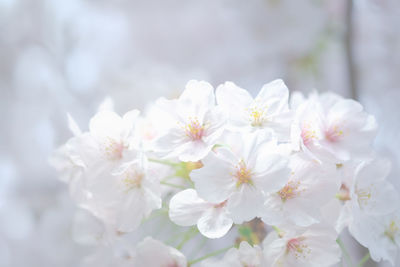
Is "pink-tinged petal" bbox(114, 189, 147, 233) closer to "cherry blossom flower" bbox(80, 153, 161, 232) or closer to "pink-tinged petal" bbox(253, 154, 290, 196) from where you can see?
"cherry blossom flower" bbox(80, 153, 161, 232)

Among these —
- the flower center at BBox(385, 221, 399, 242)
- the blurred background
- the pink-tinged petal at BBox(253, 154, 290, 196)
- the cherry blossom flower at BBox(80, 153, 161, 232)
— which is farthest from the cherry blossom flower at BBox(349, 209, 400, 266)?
the blurred background

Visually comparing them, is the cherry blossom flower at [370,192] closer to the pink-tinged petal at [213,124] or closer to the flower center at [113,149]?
the pink-tinged petal at [213,124]

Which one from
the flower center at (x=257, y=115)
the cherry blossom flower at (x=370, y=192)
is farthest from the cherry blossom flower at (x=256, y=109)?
the cherry blossom flower at (x=370, y=192)

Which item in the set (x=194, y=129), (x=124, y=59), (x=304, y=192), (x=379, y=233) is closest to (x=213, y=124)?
(x=194, y=129)

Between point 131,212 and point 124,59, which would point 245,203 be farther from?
point 124,59

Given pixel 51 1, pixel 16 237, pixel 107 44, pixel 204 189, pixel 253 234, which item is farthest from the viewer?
pixel 107 44

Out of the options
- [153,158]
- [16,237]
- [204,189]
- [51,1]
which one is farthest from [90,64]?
[204,189]

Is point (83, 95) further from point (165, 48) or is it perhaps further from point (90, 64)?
point (165, 48)
